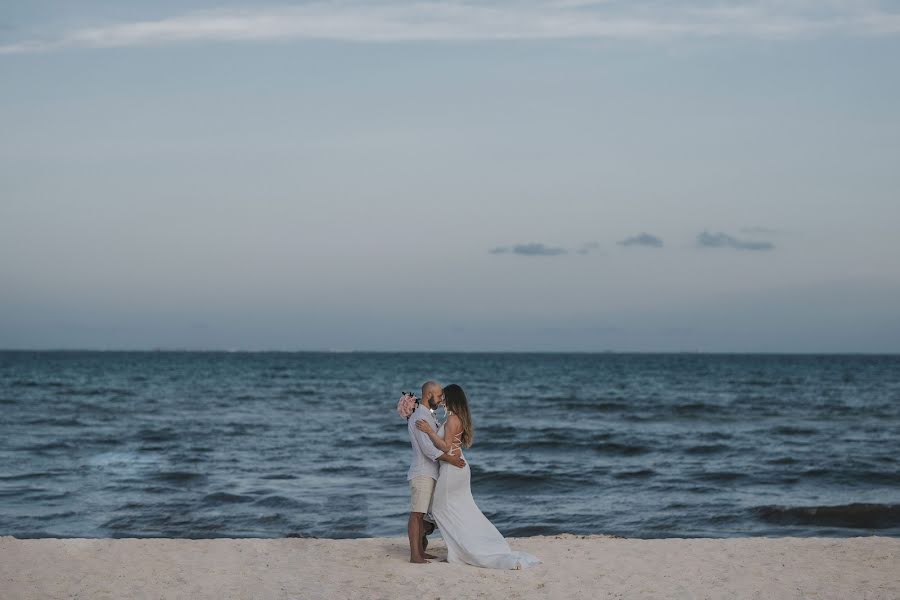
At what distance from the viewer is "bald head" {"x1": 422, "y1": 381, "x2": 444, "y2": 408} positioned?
31.1 feet

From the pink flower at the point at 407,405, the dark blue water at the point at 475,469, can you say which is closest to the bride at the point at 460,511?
the pink flower at the point at 407,405

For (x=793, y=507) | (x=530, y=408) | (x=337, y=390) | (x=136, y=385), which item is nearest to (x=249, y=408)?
(x=530, y=408)

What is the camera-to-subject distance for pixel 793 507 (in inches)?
601

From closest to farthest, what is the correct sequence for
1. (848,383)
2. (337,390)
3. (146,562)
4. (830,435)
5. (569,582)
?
(569,582), (146,562), (830,435), (337,390), (848,383)

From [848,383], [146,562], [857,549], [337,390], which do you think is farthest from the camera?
[848,383]

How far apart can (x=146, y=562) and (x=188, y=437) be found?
51.7 feet

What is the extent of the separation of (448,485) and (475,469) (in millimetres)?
9454

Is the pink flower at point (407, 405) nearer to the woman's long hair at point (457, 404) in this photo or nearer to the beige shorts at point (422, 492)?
the woman's long hair at point (457, 404)

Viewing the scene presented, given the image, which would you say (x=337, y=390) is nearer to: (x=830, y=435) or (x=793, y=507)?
(x=830, y=435)

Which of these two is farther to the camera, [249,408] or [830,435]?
[249,408]

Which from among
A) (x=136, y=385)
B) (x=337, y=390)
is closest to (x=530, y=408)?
(x=337, y=390)

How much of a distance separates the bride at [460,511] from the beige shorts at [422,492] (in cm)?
7

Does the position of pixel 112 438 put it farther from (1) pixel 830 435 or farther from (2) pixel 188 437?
(1) pixel 830 435

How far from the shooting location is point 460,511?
9.78 meters
